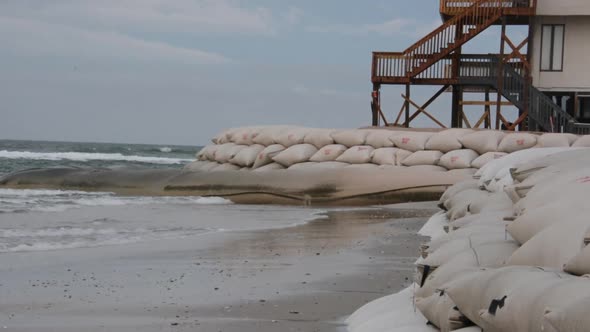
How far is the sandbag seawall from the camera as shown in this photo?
2.90 metres

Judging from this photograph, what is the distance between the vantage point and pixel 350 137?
54.1ft

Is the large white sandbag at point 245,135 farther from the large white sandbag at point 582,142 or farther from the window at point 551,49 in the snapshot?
the window at point 551,49

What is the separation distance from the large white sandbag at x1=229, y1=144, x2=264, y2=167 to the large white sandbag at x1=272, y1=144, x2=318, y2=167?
0.70 m

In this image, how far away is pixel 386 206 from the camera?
44.8 feet

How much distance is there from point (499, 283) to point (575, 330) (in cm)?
63

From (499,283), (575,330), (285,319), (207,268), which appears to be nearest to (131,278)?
(207,268)

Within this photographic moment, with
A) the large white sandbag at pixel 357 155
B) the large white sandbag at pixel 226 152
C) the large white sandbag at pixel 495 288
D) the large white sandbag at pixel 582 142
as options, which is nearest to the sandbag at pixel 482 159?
the large white sandbag at pixel 582 142

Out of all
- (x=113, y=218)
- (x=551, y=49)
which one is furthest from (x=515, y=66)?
Answer: (x=113, y=218)

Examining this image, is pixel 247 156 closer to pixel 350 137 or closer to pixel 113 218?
pixel 350 137

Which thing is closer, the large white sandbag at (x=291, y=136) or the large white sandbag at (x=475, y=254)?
the large white sandbag at (x=475, y=254)

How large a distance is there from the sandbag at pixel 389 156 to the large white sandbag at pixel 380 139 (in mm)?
279

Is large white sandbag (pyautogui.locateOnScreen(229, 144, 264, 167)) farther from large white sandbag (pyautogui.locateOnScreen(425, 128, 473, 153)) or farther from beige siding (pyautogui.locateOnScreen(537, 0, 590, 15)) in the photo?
beige siding (pyautogui.locateOnScreen(537, 0, 590, 15))

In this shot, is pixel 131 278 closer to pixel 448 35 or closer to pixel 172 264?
pixel 172 264

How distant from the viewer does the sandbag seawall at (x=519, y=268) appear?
114 inches
